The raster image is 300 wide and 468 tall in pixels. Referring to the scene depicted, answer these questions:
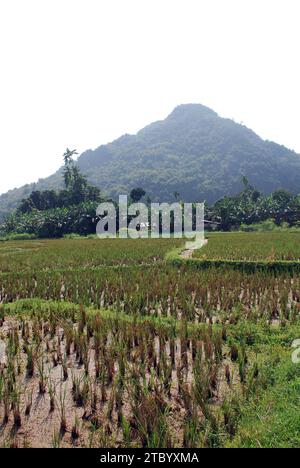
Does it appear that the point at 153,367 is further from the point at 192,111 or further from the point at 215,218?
the point at 192,111

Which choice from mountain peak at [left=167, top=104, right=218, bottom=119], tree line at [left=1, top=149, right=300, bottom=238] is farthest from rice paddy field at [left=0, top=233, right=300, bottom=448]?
mountain peak at [left=167, top=104, right=218, bottom=119]

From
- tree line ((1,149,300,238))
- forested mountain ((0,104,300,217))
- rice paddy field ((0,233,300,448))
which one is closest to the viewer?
rice paddy field ((0,233,300,448))

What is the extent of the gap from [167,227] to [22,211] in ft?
71.6

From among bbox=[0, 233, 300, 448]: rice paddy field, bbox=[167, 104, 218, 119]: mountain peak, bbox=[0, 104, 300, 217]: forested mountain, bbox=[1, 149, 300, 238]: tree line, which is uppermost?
bbox=[167, 104, 218, 119]: mountain peak

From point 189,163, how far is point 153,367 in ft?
363

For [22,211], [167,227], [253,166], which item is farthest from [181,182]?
[167,227]

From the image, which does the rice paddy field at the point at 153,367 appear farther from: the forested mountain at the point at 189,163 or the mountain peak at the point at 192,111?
the mountain peak at the point at 192,111

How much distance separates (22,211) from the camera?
51281 millimetres

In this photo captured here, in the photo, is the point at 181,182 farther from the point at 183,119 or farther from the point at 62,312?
the point at 62,312

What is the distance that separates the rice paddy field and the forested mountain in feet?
258

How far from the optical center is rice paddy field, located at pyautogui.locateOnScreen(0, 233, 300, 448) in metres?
4.04

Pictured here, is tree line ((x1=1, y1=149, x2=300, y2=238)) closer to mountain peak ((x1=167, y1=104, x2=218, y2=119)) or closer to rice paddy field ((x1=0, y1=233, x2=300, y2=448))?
rice paddy field ((x1=0, y1=233, x2=300, y2=448))

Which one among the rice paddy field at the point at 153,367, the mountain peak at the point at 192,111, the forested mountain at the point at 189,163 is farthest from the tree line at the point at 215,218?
the mountain peak at the point at 192,111
